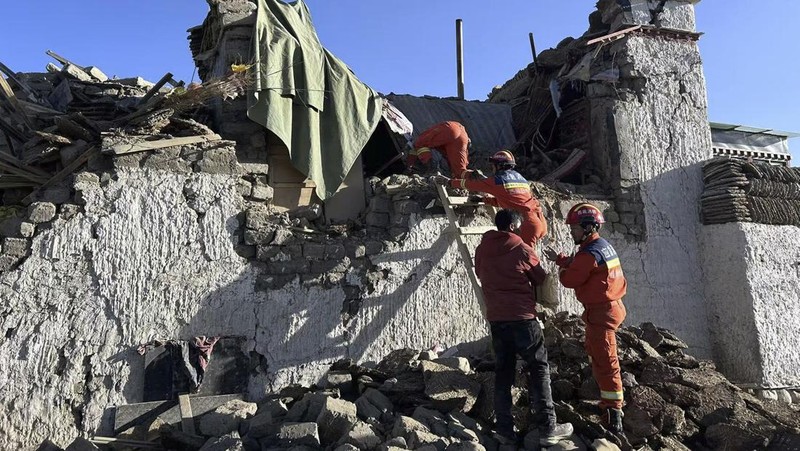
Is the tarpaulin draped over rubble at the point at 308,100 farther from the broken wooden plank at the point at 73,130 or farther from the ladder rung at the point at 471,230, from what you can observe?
the broken wooden plank at the point at 73,130

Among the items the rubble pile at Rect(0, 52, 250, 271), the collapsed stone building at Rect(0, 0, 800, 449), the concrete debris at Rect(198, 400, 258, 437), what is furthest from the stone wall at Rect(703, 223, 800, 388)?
the rubble pile at Rect(0, 52, 250, 271)

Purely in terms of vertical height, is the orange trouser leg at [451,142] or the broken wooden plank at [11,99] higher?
the broken wooden plank at [11,99]

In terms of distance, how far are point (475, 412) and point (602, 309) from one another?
4.01 ft

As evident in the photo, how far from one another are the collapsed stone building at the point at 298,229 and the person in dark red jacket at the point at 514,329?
1503 millimetres

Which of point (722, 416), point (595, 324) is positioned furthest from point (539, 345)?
point (722, 416)

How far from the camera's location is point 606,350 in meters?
4.44

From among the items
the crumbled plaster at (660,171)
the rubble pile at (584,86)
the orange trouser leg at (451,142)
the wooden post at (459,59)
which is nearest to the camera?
the orange trouser leg at (451,142)

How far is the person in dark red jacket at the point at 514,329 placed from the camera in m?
4.24

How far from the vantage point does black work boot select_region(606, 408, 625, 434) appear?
4.39m

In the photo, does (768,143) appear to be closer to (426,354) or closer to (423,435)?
(426,354)

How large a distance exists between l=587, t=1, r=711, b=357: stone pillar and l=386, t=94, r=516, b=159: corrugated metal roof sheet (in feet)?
4.96

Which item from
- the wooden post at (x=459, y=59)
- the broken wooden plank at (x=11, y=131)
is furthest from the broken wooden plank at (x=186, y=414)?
the wooden post at (x=459, y=59)

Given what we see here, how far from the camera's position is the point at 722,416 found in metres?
4.62

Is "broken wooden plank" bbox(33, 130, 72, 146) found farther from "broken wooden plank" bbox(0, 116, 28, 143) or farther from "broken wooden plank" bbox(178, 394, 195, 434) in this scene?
"broken wooden plank" bbox(178, 394, 195, 434)
